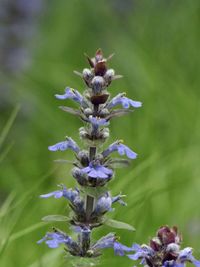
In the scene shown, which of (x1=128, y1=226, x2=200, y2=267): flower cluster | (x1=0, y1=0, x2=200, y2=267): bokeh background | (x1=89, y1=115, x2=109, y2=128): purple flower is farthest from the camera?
(x1=0, y1=0, x2=200, y2=267): bokeh background

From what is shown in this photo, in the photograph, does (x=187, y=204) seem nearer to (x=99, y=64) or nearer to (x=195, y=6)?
(x=195, y=6)

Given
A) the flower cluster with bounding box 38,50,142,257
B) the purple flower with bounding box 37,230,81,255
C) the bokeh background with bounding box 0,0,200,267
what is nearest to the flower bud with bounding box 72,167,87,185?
the flower cluster with bounding box 38,50,142,257

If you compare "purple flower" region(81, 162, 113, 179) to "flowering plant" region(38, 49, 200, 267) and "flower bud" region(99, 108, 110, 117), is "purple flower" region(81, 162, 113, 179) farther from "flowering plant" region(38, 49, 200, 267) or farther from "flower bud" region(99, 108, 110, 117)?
"flower bud" region(99, 108, 110, 117)

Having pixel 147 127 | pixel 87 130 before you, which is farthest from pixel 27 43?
pixel 87 130

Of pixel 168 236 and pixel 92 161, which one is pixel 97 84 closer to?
pixel 92 161

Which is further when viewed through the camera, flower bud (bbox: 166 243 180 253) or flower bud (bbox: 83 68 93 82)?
flower bud (bbox: 83 68 93 82)

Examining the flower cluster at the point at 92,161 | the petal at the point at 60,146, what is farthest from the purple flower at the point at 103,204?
the petal at the point at 60,146

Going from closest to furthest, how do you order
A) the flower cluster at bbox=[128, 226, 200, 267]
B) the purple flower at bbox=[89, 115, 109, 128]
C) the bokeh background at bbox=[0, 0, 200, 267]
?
1. the flower cluster at bbox=[128, 226, 200, 267]
2. the purple flower at bbox=[89, 115, 109, 128]
3. the bokeh background at bbox=[0, 0, 200, 267]
